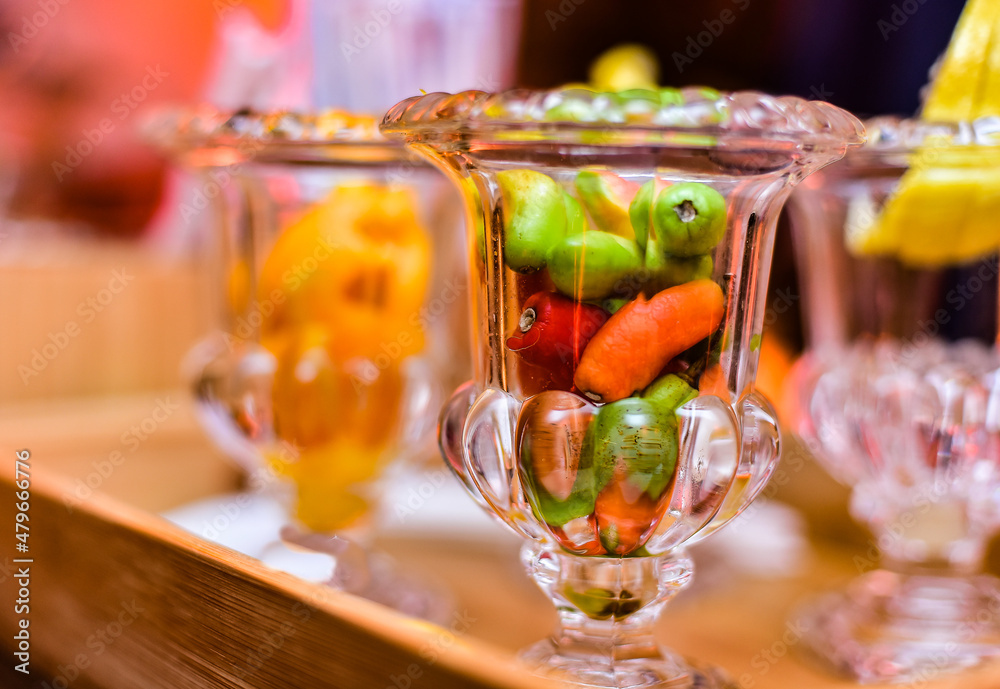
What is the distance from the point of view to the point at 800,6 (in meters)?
0.91

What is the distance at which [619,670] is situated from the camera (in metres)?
0.33

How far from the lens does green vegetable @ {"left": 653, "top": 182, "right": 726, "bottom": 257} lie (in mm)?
Result: 294

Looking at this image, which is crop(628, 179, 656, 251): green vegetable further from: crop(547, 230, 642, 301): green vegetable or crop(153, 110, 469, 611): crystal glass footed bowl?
crop(153, 110, 469, 611): crystal glass footed bowl

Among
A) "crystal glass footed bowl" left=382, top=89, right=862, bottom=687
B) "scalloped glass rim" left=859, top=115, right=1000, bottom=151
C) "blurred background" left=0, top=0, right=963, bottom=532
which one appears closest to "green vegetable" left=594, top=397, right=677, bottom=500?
"crystal glass footed bowl" left=382, top=89, right=862, bottom=687

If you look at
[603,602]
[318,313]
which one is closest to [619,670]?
[603,602]

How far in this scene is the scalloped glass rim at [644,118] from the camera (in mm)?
282

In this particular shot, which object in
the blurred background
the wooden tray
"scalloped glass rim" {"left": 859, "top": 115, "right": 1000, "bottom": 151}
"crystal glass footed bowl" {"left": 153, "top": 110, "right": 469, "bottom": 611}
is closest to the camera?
the wooden tray

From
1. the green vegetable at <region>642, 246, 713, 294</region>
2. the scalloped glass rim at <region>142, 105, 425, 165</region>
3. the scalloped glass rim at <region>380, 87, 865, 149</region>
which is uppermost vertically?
the scalloped glass rim at <region>380, 87, 865, 149</region>

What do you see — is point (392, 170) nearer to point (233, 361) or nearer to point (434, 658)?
point (233, 361)

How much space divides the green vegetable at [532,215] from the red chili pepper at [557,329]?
0.01 metres

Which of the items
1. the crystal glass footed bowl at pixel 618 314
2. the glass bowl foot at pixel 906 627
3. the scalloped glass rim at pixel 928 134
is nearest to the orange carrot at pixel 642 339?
the crystal glass footed bowl at pixel 618 314

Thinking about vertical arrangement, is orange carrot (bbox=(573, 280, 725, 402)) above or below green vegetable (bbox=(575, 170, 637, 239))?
below

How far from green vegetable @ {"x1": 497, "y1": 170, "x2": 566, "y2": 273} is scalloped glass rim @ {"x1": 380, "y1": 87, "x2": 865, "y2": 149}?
17mm

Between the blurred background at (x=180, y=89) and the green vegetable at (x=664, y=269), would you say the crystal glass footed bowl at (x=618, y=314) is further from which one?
the blurred background at (x=180, y=89)
